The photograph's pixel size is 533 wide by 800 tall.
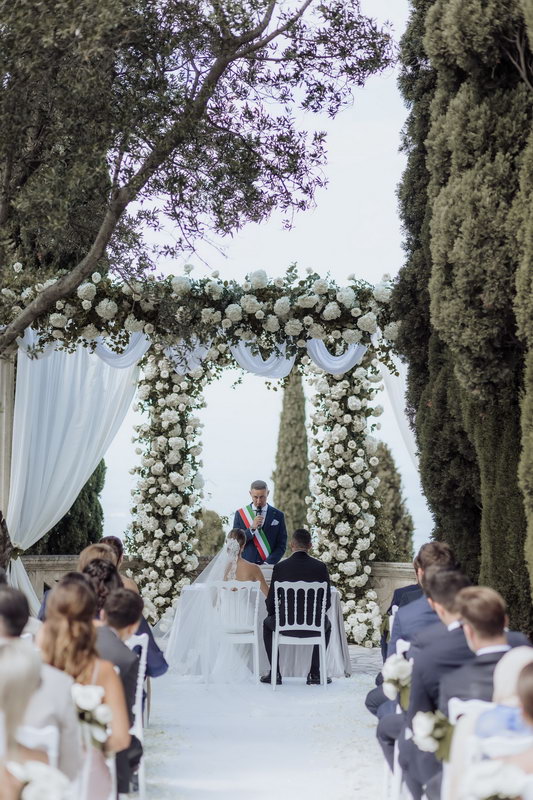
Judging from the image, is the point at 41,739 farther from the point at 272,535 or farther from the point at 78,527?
the point at 78,527

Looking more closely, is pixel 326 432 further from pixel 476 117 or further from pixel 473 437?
pixel 476 117

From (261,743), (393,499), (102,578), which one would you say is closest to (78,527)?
(261,743)

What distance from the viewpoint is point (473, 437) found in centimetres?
658

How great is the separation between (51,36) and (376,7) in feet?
9.69

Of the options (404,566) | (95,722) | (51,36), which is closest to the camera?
(95,722)

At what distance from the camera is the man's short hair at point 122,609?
13.8ft

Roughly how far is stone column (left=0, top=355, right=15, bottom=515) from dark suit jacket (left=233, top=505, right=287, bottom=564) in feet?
7.59

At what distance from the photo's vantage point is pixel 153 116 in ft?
22.3

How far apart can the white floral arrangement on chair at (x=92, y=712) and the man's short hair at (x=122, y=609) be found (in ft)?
2.69

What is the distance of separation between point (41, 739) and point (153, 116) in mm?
4947

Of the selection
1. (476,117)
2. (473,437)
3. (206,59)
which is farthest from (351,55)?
(473,437)

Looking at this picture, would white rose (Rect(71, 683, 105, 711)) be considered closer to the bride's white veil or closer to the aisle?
the aisle

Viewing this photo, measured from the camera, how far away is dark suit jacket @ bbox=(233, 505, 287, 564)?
32.7ft

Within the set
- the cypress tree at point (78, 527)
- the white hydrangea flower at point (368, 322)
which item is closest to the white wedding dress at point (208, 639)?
the white hydrangea flower at point (368, 322)
